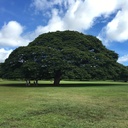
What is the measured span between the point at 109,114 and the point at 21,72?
20642 millimetres

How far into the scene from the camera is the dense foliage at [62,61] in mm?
27984

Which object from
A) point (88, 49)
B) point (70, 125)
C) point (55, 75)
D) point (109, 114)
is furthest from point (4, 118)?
point (88, 49)

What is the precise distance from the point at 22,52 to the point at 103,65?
10624mm

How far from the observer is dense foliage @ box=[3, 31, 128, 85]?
2798cm

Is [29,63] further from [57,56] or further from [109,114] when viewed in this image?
[109,114]

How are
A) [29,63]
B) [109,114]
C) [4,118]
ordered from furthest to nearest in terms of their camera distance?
[29,63] < [109,114] < [4,118]

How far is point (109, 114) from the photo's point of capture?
28.9 feet

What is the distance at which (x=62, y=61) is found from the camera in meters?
28.1

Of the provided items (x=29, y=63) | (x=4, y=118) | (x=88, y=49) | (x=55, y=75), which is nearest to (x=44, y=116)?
(x=4, y=118)

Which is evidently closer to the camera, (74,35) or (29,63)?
(29,63)

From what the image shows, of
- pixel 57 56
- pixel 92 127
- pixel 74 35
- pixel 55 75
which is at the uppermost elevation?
pixel 74 35

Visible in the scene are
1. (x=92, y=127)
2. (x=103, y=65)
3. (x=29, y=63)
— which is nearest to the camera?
(x=92, y=127)

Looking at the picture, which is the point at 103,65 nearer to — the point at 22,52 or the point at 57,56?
the point at 57,56

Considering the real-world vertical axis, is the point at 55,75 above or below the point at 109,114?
above
